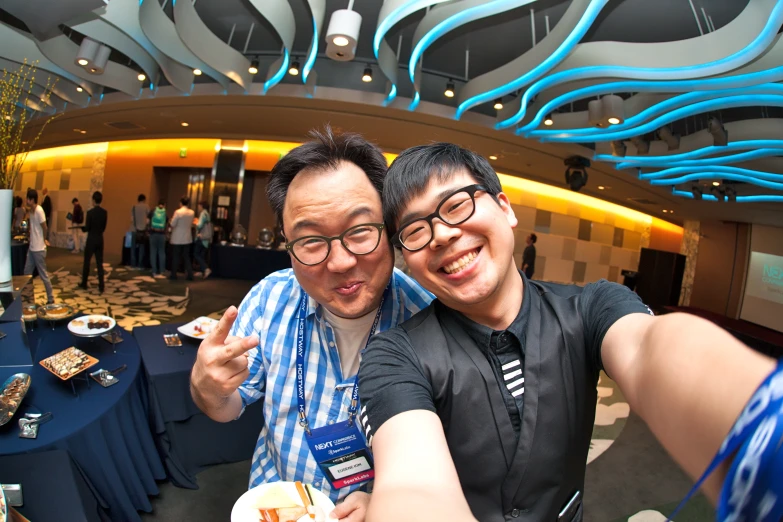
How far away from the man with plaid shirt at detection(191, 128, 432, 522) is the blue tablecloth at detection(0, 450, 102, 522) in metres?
0.53

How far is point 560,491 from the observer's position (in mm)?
866

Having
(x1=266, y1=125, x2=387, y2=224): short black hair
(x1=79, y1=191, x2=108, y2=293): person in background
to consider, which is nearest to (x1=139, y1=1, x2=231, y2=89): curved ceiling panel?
(x1=79, y1=191, x2=108, y2=293): person in background

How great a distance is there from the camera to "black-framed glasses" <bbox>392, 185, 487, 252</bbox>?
86 cm

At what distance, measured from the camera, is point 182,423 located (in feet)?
7.64

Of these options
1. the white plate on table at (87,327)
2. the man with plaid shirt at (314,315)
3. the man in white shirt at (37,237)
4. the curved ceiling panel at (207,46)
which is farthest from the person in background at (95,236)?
the man with plaid shirt at (314,315)

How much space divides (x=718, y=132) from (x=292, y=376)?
6.36m

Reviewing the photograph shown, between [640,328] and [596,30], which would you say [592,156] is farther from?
[640,328]

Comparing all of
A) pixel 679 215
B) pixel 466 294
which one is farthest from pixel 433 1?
pixel 679 215

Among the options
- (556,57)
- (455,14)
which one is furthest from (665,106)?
(455,14)

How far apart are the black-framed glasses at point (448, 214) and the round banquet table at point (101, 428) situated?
5.27 feet

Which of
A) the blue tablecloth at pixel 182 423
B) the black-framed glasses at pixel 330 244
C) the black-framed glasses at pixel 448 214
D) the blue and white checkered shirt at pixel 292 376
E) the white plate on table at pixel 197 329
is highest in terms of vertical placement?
the black-framed glasses at pixel 448 214

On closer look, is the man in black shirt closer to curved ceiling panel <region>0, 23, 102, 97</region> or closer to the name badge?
the name badge

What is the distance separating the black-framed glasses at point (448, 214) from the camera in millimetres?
857

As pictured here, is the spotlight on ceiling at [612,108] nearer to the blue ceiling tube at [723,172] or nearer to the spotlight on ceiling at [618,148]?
the spotlight on ceiling at [618,148]
